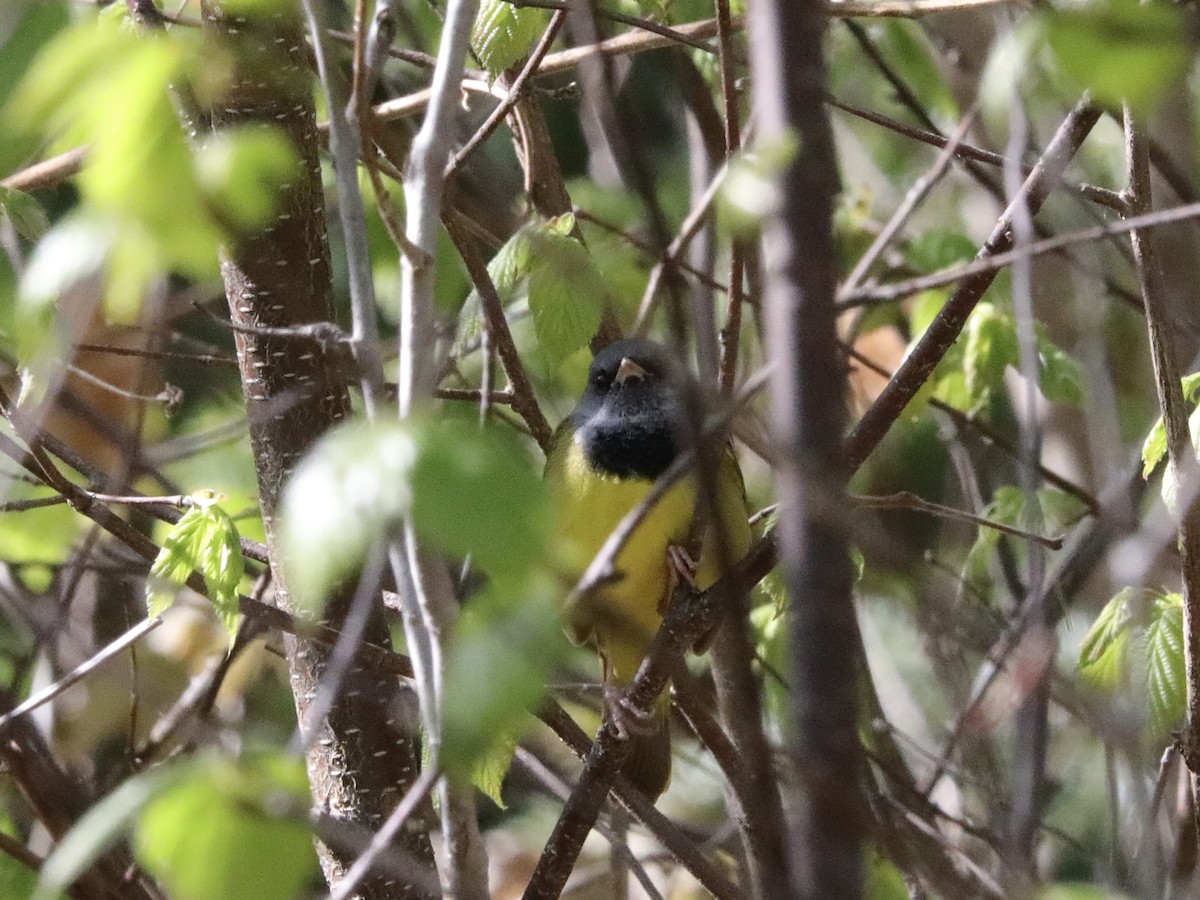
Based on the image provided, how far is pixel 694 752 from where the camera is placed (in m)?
5.29

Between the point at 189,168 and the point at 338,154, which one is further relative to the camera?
the point at 338,154

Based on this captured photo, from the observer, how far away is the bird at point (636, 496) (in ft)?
9.87

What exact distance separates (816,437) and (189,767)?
0.63 m

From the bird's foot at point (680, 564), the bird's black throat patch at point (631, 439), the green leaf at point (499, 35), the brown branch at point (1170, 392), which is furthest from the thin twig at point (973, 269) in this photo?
the bird's black throat patch at point (631, 439)

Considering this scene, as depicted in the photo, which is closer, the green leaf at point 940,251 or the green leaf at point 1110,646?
the green leaf at point 1110,646

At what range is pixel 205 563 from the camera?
2.15m

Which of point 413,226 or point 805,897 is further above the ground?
point 413,226

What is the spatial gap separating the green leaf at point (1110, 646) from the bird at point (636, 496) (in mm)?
703

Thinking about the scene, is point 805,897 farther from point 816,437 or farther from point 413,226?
point 413,226

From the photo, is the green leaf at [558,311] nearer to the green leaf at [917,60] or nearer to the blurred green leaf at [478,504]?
the blurred green leaf at [478,504]

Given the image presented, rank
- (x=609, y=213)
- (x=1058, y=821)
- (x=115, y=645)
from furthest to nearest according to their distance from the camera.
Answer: (x=1058, y=821), (x=609, y=213), (x=115, y=645)

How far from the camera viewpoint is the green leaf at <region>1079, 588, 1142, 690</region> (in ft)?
8.51

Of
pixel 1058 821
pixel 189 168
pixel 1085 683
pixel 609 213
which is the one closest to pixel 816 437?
pixel 189 168

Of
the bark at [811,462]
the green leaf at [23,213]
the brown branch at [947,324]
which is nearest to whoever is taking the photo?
the bark at [811,462]
